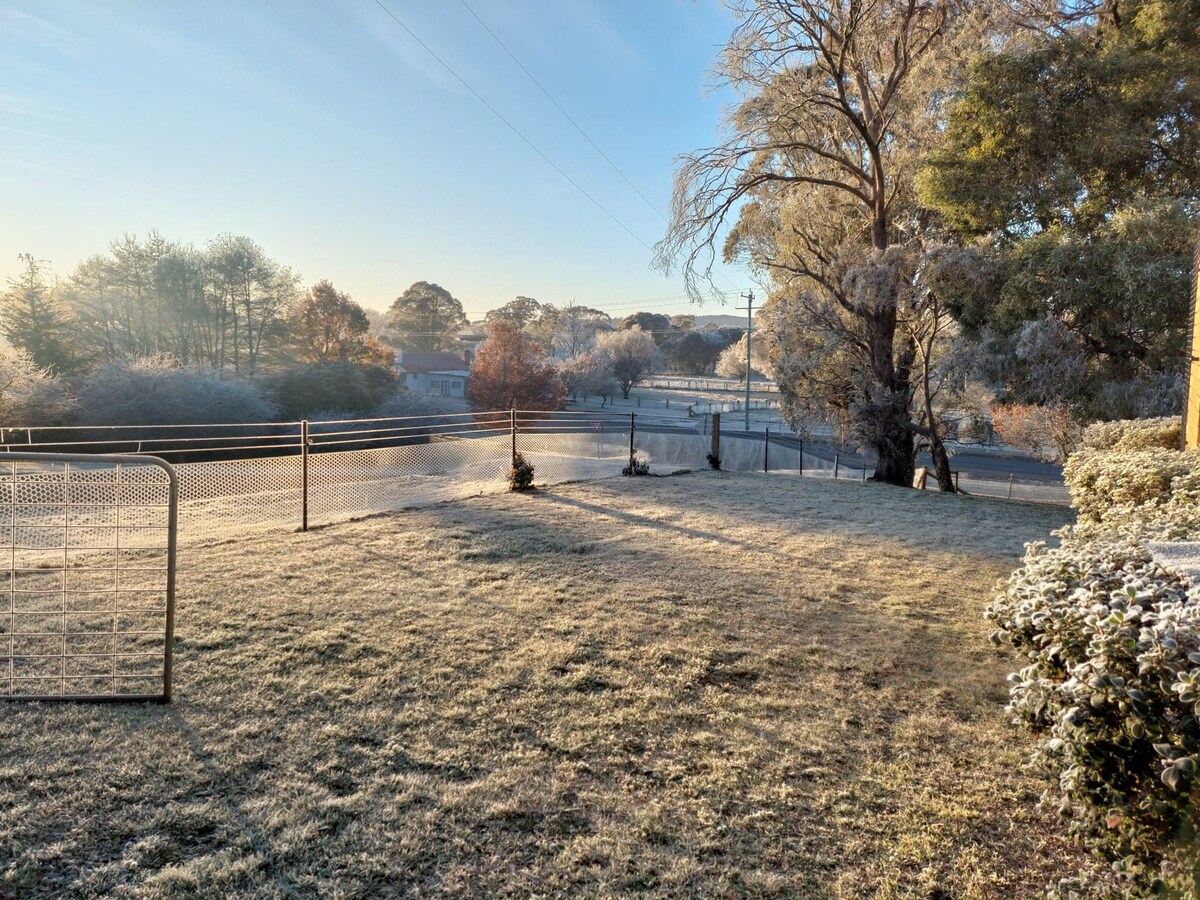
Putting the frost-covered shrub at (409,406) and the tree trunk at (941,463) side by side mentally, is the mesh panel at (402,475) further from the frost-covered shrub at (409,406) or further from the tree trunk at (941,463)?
the frost-covered shrub at (409,406)

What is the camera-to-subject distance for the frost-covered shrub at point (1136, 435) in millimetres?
5477

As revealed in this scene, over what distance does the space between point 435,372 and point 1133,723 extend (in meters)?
48.8

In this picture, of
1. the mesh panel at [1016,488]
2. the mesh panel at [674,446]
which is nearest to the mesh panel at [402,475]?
the mesh panel at [674,446]

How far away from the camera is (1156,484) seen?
12.1ft

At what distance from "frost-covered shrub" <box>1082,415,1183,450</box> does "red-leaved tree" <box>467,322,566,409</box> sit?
83.2 ft

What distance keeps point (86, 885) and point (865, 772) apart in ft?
7.75

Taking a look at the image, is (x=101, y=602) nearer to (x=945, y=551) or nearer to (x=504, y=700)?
(x=504, y=700)

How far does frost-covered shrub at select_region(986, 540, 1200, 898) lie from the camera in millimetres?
1347

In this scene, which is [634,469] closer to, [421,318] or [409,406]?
[409,406]

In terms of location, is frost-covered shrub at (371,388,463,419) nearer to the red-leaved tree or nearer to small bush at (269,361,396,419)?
small bush at (269,361,396,419)

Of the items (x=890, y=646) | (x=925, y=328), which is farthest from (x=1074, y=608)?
(x=925, y=328)

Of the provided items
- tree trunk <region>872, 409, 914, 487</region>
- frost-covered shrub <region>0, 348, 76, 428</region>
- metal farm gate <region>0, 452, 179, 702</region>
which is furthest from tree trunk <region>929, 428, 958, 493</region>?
frost-covered shrub <region>0, 348, 76, 428</region>

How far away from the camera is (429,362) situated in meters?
50.2

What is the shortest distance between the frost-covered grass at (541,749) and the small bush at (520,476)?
405 centimetres
